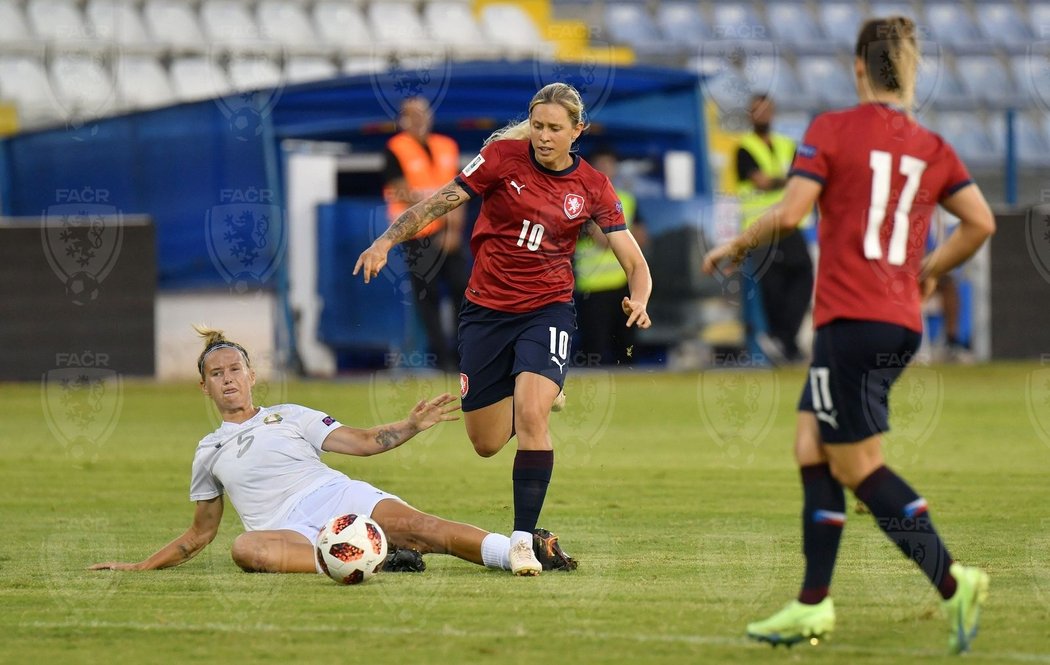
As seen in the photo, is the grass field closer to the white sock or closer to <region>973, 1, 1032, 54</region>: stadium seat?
the white sock

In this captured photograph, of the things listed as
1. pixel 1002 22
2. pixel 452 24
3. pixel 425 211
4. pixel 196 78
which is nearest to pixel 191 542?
pixel 425 211

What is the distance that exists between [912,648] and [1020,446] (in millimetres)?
6969

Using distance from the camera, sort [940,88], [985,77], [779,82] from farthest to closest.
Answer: [985,77]
[940,88]
[779,82]

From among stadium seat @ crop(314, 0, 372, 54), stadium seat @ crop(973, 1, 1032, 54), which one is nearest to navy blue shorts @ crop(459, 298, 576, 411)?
stadium seat @ crop(314, 0, 372, 54)

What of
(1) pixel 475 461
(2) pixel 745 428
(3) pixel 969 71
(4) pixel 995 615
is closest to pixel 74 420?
(1) pixel 475 461

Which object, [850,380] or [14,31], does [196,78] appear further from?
[850,380]

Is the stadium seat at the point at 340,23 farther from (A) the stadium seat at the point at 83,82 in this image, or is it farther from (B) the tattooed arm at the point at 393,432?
(B) the tattooed arm at the point at 393,432

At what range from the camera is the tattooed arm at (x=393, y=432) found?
6.39 m

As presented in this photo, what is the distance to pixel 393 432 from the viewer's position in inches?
255

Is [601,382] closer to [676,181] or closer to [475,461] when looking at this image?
[676,181]

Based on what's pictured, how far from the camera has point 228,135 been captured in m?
16.7

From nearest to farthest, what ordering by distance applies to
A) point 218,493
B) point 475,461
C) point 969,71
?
point 218,493 < point 475,461 < point 969,71

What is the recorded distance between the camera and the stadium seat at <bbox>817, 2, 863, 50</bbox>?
2662cm

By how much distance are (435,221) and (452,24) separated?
813cm
